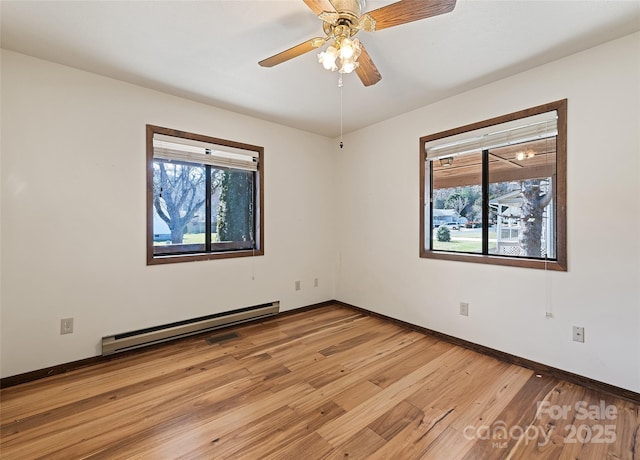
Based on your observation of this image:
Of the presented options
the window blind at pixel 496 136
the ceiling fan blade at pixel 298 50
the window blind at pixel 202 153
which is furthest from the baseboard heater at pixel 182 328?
the window blind at pixel 496 136

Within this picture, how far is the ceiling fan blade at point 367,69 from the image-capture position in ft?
5.75

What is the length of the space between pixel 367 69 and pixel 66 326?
3135 millimetres

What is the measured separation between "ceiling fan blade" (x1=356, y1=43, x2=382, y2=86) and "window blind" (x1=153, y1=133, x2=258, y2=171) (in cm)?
183

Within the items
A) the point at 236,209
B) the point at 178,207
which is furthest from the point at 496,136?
the point at 178,207

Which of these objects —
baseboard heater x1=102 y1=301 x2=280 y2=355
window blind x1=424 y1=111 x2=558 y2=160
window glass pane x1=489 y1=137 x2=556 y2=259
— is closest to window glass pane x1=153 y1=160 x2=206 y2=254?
baseboard heater x1=102 y1=301 x2=280 y2=355

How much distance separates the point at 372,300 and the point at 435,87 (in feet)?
8.42

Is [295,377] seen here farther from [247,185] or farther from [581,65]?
[581,65]

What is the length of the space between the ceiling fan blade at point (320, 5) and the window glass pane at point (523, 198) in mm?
2124

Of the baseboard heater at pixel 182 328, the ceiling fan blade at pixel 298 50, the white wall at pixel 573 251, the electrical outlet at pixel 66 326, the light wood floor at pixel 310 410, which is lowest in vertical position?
the light wood floor at pixel 310 410

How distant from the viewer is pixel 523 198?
2529 mm

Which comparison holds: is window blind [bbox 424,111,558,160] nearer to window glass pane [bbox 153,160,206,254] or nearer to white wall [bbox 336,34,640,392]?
white wall [bbox 336,34,640,392]

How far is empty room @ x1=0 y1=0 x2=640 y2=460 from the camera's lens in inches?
66.4

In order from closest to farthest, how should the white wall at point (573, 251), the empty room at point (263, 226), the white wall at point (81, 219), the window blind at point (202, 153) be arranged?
the empty room at point (263, 226) → the white wall at point (573, 251) → the white wall at point (81, 219) → the window blind at point (202, 153)

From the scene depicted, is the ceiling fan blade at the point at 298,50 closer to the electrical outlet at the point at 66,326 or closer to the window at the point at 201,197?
the window at the point at 201,197
